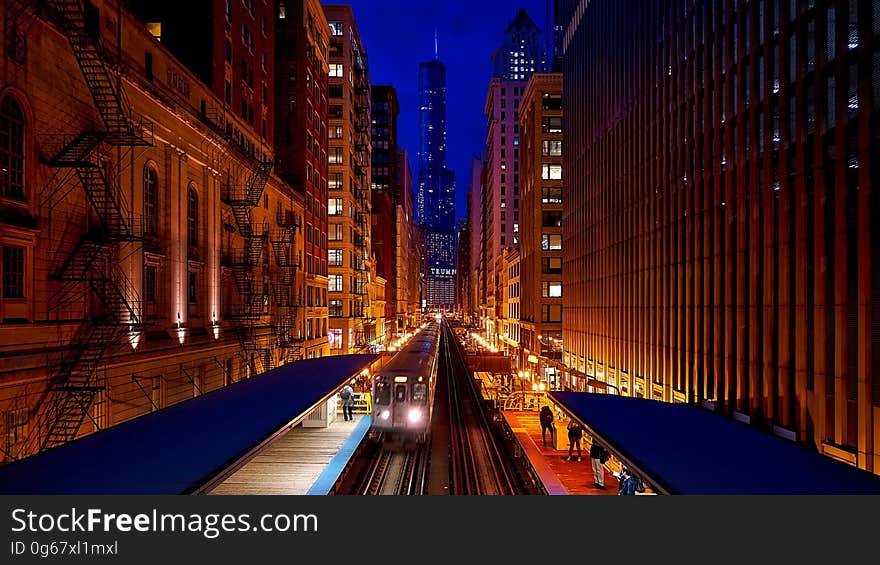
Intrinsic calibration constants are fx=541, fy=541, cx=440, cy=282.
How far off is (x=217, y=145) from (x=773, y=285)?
2984 cm

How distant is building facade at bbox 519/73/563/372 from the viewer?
72.6 m

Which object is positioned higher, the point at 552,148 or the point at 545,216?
the point at 552,148

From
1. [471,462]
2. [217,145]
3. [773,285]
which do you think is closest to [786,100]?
[773,285]

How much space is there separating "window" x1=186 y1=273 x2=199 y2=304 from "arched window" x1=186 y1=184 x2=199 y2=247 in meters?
1.77

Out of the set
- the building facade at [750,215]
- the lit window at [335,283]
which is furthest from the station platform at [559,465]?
the lit window at [335,283]

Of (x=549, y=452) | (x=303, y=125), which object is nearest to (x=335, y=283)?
(x=303, y=125)

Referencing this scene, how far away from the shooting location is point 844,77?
1820 centimetres

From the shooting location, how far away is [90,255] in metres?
19.5

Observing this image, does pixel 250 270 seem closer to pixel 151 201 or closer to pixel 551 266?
pixel 151 201

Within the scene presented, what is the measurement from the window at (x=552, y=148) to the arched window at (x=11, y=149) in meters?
65.6

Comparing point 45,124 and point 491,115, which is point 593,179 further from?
point 491,115

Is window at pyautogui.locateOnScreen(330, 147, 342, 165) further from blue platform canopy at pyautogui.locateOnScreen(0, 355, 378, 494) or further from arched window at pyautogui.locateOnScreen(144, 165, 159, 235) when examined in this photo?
blue platform canopy at pyautogui.locateOnScreen(0, 355, 378, 494)

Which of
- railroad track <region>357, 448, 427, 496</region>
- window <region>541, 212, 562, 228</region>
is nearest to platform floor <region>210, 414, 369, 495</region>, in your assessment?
railroad track <region>357, 448, 427, 496</region>

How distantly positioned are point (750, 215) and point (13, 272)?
27.8 meters
